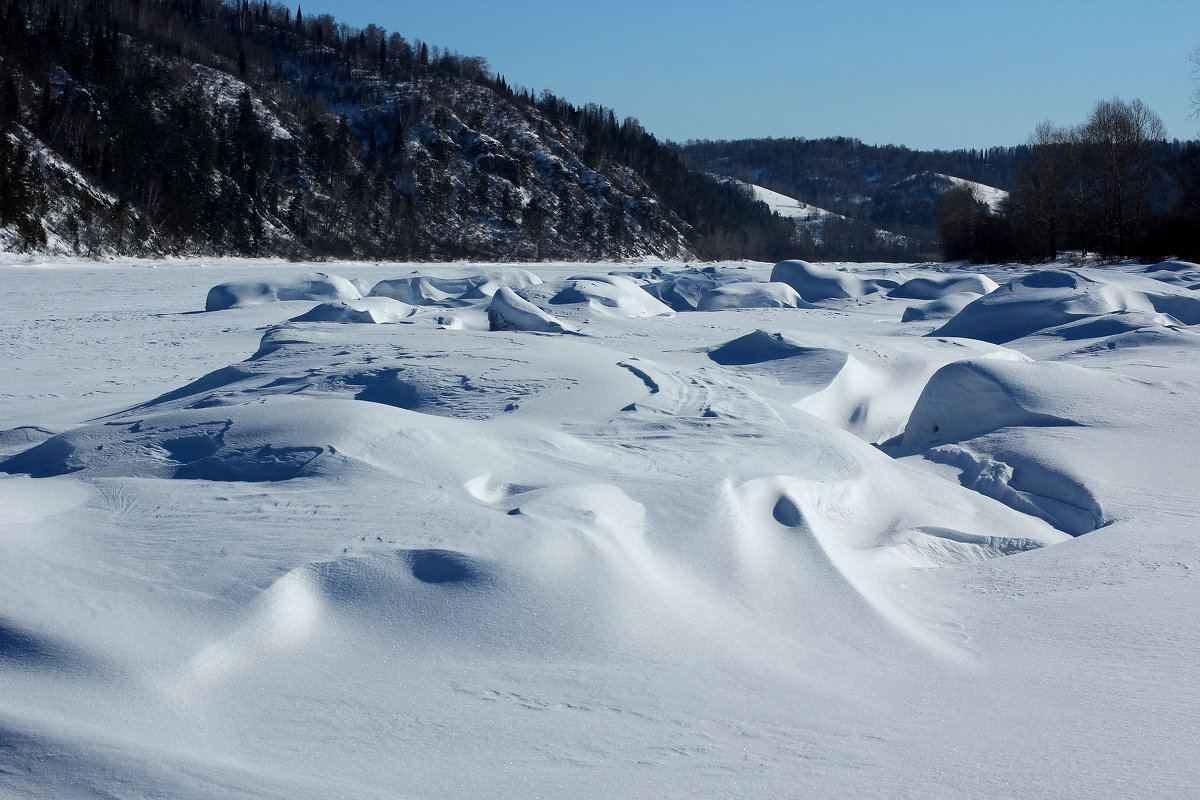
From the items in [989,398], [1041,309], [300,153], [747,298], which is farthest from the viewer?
[300,153]

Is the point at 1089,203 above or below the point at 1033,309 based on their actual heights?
above

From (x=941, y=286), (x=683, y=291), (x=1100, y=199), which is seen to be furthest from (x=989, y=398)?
(x=1100, y=199)

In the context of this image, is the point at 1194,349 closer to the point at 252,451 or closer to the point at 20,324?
the point at 252,451

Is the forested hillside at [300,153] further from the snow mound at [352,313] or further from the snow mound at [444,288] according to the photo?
the snow mound at [352,313]

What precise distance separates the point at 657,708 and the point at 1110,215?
39.3 m

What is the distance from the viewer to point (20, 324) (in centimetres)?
1153

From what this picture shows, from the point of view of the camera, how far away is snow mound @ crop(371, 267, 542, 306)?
52.5 ft

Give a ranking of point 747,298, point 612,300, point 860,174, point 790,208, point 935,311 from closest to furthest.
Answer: point 935,311
point 612,300
point 747,298
point 790,208
point 860,174

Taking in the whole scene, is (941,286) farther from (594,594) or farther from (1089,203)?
(1089,203)

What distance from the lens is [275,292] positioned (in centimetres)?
1559

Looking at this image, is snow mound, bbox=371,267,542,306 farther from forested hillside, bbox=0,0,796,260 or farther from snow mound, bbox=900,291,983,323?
forested hillside, bbox=0,0,796,260

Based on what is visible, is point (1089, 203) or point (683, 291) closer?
point (683, 291)

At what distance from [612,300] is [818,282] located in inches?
260

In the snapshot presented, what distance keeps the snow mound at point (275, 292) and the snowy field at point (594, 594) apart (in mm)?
9756
